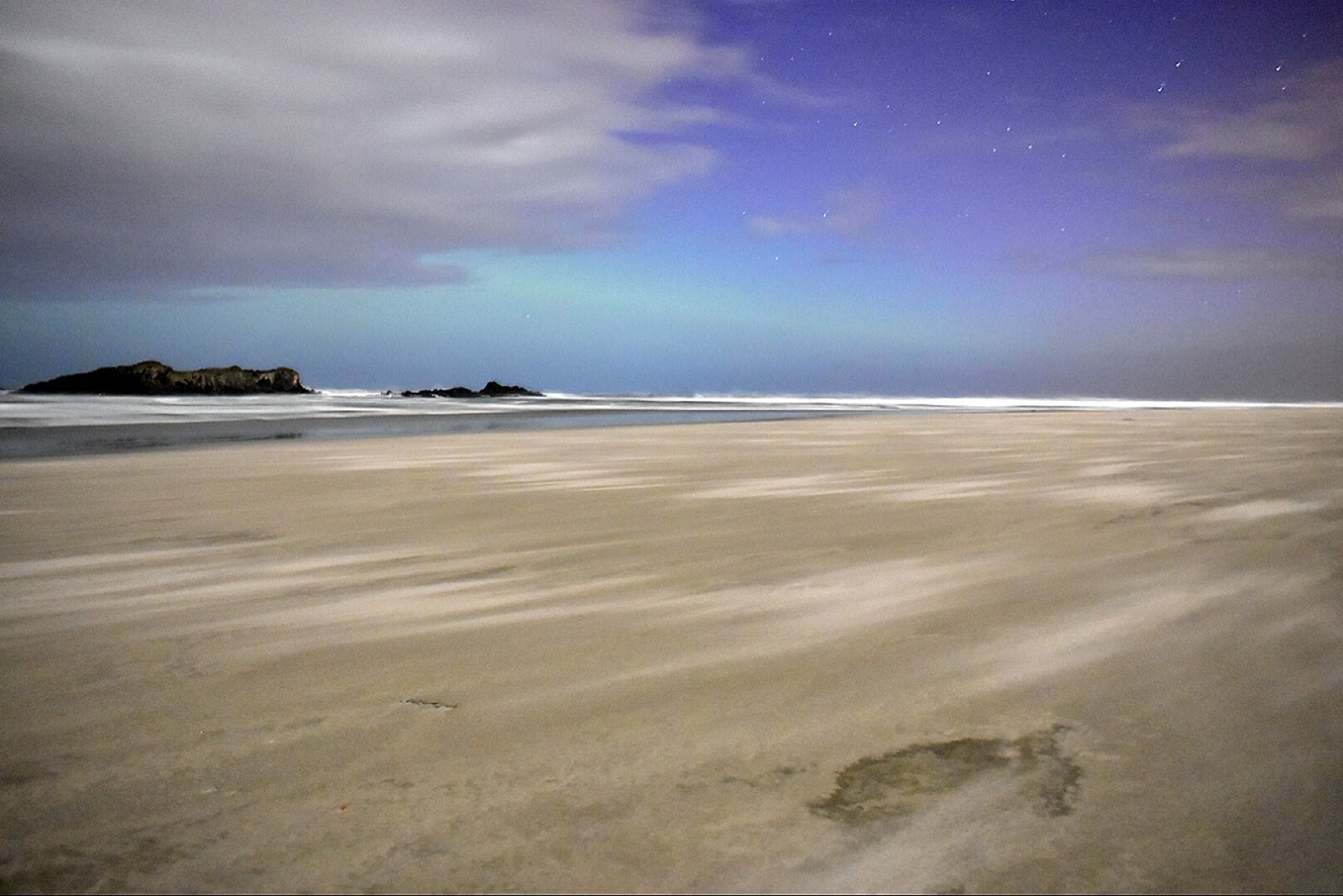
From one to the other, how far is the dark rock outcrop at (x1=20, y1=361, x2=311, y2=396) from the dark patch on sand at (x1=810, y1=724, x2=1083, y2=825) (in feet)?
116

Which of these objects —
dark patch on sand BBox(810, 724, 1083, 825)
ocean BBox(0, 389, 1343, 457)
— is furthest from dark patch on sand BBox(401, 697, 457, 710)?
ocean BBox(0, 389, 1343, 457)

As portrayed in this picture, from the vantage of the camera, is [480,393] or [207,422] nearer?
[207,422]

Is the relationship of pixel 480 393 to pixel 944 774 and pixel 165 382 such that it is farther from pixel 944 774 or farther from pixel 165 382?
pixel 944 774

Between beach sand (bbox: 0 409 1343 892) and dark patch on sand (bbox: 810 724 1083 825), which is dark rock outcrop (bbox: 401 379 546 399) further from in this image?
dark patch on sand (bbox: 810 724 1083 825)

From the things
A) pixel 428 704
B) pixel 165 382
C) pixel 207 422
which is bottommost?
pixel 428 704

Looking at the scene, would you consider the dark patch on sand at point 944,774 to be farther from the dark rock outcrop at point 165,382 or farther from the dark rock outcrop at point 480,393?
the dark rock outcrop at point 480,393

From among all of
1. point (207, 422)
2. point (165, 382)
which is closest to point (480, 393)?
point (165, 382)

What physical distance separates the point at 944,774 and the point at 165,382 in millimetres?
37793

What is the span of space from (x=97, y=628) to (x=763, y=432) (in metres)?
11.5

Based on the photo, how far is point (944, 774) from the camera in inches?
61.8

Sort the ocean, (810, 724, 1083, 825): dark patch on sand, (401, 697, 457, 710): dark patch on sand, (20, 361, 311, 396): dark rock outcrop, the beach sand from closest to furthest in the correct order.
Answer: the beach sand < (810, 724, 1083, 825): dark patch on sand < (401, 697, 457, 710): dark patch on sand < the ocean < (20, 361, 311, 396): dark rock outcrop

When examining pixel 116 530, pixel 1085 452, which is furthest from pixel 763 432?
pixel 116 530

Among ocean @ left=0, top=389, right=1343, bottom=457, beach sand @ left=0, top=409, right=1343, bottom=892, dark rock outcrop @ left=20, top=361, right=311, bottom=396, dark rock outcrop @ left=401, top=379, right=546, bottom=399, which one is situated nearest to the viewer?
beach sand @ left=0, top=409, right=1343, bottom=892

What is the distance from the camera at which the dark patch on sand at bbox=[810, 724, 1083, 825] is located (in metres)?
1.45
